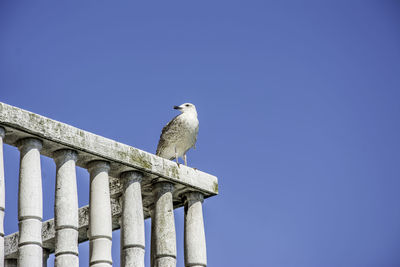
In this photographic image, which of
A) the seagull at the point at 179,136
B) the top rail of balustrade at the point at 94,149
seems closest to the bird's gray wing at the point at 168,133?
the seagull at the point at 179,136

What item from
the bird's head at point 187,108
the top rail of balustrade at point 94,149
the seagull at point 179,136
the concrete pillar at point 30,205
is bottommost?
the concrete pillar at point 30,205

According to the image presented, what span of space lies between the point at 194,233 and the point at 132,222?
1.98m

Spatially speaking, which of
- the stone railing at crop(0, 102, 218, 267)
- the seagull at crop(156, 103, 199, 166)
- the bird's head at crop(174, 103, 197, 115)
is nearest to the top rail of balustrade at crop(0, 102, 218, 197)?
the stone railing at crop(0, 102, 218, 267)

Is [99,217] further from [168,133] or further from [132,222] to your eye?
[168,133]

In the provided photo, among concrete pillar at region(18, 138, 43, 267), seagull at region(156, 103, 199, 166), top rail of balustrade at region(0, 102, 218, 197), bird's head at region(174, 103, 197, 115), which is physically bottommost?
concrete pillar at region(18, 138, 43, 267)

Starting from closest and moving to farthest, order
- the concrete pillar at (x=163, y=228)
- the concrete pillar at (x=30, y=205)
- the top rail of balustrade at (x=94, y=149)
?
the concrete pillar at (x=30, y=205) → the top rail of balustrade at (x=94, y=149) → the concrete pillar at (x=163, y=228)

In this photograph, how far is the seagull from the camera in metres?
25.3

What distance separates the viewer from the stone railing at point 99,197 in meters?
21.4

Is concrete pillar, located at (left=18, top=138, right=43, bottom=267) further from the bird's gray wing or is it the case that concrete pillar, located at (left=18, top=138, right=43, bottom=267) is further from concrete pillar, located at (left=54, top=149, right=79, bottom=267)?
the bird's gray wing

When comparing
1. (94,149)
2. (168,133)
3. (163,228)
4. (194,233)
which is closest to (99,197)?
(94,149)

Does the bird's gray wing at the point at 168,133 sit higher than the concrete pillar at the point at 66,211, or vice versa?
the bird's gray wing at the point at 168,133

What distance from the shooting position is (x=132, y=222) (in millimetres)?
22969

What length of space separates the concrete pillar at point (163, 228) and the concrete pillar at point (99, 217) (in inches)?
58.4

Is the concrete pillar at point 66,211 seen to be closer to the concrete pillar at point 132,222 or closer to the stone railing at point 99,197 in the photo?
the stone railing at point 99,197
